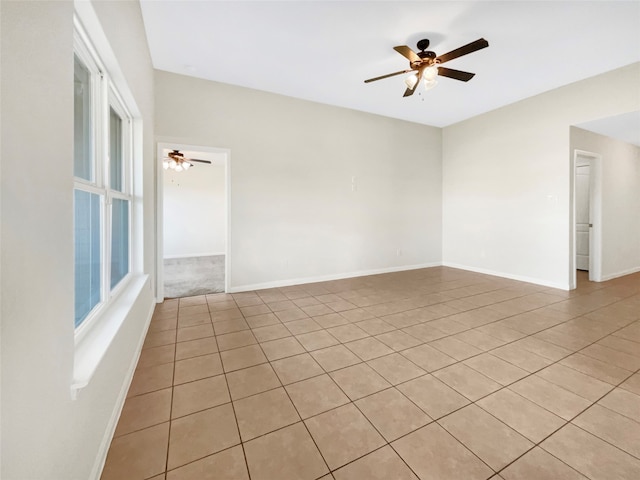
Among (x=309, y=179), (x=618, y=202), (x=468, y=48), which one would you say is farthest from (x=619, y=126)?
(x=309, y=179)

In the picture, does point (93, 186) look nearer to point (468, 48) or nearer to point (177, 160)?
point (468, 48)

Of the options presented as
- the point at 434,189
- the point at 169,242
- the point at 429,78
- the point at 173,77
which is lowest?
the point at 169,242

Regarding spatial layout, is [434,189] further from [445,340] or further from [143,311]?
[143,311]

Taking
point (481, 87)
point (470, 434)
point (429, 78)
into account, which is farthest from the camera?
point (481, 87)

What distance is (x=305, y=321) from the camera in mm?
3236

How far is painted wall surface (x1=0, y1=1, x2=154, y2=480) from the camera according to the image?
698 mm

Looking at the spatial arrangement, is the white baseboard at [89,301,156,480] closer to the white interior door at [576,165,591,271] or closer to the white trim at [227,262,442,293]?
the white trim at [227,262,442,293]

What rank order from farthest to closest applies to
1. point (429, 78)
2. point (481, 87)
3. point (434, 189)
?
1. point (434, 189)
2. point (481, 87)
3. point (429, 78)

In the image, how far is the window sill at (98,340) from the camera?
1133 mm

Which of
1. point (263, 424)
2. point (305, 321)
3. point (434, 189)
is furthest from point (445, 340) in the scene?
point (434, 189)

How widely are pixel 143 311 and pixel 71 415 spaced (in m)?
1.87

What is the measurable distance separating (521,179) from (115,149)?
590cm

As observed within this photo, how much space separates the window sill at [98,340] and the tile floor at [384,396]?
56 cm

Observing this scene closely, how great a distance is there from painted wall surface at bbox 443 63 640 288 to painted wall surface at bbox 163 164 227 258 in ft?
19.4
